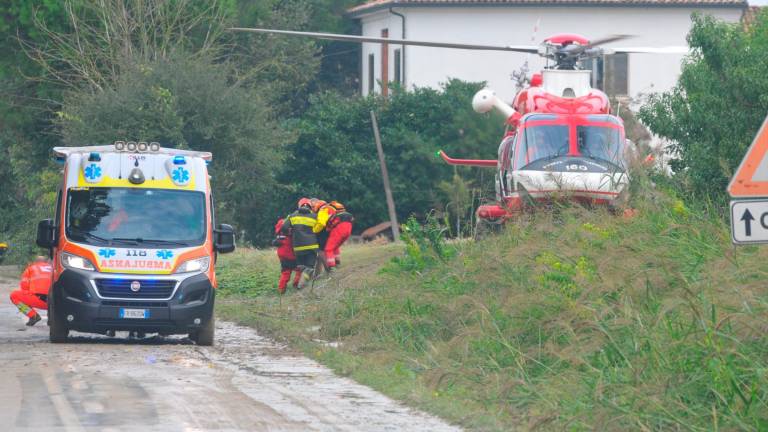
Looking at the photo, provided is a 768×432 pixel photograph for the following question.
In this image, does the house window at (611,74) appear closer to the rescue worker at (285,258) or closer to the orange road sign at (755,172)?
the rescue worker at (285,258)

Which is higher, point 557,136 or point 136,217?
point 557,136

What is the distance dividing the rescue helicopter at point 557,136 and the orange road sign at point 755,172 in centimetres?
1125

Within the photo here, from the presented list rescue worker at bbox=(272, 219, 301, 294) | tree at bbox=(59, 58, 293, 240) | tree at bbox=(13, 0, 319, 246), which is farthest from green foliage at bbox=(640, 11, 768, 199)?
tree at bbox=(13, 0, 319, 246)

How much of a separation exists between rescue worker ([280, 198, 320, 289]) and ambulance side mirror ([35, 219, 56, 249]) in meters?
6.86

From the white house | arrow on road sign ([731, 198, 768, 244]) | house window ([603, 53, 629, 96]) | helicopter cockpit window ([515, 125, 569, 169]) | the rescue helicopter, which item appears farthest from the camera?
house window ([603, 53, 629, 96])

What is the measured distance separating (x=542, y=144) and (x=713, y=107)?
2.78 meters

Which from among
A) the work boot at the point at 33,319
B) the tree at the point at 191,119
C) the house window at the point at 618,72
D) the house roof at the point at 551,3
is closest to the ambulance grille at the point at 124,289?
the work boot at the point at 33,319

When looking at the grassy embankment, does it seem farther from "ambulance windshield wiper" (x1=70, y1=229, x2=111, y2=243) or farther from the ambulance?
"ambulance windshield wiper" (x1=70, y1=229, x2=111, y2=243)

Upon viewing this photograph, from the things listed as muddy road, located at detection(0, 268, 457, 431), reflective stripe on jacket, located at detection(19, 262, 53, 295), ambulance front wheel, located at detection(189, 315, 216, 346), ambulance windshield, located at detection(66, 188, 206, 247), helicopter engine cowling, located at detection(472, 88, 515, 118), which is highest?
helicopter engine cowling, located at detection(472, 88, 515, 118)

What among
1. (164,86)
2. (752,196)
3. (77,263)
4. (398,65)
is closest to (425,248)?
(77,263)

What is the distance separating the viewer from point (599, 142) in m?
21.8

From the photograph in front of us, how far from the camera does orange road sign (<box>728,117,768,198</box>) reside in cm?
762

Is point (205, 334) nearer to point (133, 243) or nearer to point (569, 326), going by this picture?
point (133, 243)

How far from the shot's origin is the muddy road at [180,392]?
33.4ft
